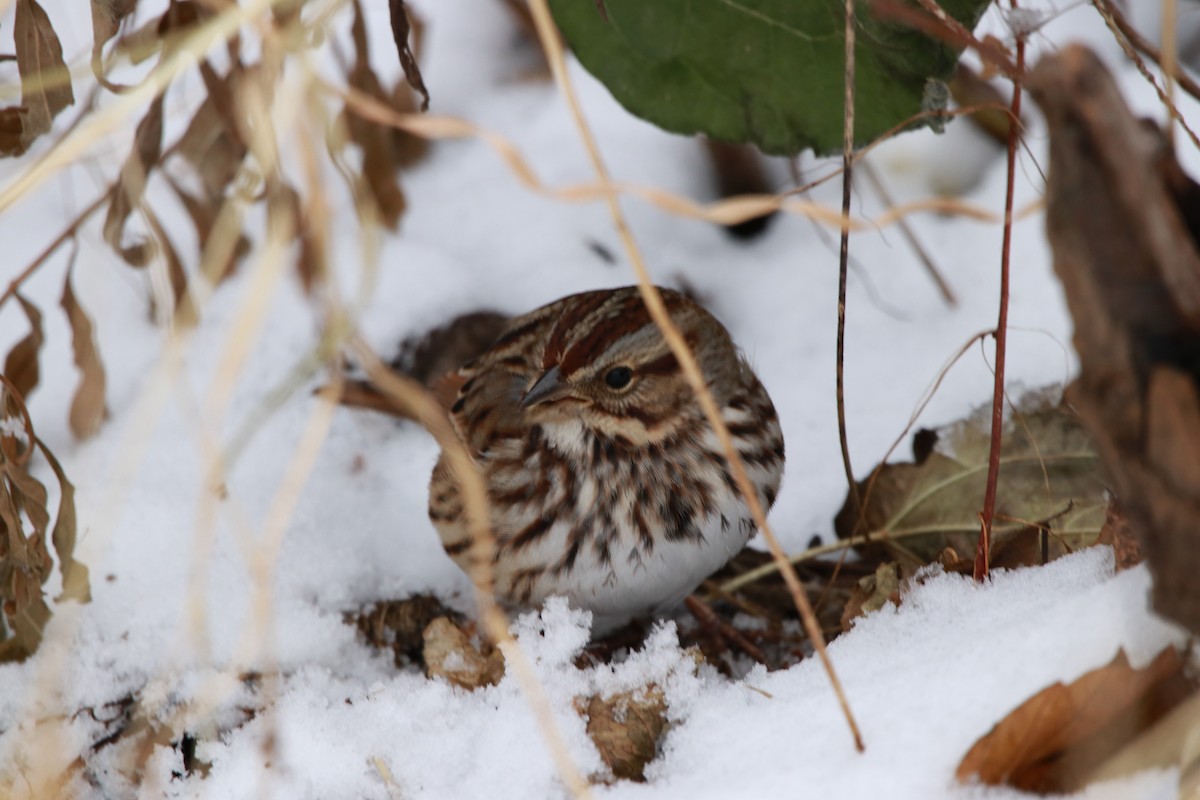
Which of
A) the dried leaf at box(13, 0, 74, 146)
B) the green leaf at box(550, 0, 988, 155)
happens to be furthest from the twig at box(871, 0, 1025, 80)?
the dried leaf at box(13, 0, 74, 146)

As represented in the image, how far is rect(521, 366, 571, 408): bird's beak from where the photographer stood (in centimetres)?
223

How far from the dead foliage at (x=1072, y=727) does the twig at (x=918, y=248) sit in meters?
1.63

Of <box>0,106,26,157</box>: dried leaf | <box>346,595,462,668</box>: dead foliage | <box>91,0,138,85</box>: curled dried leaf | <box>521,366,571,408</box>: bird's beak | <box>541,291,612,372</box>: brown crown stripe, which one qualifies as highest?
<box>91,0,138,85</box>: curled dried leaf

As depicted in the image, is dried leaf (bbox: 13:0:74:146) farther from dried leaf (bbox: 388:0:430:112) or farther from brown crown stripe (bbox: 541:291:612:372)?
brown crown stripe (bbox: 541:291:612:372)

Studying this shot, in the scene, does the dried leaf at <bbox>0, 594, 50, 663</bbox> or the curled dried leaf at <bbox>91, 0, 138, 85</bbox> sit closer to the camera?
the curled dried leaf at <bbox>91, 0, 138, 85</bbox>

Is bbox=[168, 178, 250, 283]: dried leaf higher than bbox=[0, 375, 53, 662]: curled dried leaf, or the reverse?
bbox=[168, 178, 250, 283]: dried leaf

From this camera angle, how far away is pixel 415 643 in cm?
248

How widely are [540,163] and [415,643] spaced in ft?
4.74

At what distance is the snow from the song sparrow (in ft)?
0.48

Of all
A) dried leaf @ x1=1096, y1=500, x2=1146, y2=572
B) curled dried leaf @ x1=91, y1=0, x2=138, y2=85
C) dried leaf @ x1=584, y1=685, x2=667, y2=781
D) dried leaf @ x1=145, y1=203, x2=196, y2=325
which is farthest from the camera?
dried leaf @ x1=145, y1=203, x2=196, y2=325

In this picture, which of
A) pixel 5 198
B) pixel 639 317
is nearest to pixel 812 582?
pixel 639 317

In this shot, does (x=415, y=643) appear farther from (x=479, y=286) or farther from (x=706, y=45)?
(x=706, y=45)

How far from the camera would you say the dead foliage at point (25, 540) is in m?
2.08

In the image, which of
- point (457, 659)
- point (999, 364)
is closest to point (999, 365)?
point (999, 364)
